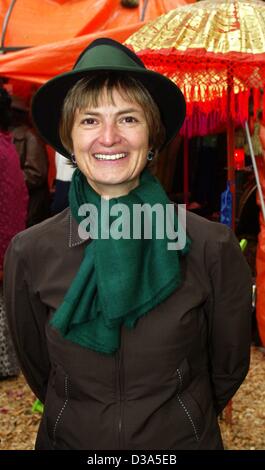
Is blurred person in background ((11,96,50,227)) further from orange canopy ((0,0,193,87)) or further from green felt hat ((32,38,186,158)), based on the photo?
green felt hat ((32,38,186,158))

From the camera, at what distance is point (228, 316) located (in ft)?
5.32

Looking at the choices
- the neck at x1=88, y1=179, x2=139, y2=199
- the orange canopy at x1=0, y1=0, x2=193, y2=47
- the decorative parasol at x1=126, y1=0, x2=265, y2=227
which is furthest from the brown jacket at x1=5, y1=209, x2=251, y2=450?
the orange canopy at x1=0, y1=0, x2=193, y2=47

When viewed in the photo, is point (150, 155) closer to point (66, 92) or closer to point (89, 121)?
point (89, 121)

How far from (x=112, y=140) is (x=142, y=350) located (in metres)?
0.60

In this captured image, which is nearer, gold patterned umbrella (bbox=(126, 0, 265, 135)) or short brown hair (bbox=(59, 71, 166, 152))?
short brown hair (bbox=(59, 71, 166, 152))

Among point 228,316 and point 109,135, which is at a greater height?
point 109,135

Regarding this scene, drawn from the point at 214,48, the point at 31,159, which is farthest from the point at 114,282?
the point at 31,159

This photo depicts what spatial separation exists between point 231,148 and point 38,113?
1.65 meters

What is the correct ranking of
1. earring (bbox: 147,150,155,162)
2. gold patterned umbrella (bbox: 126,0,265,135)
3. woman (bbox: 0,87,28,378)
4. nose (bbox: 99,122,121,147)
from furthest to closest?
woman (bbox: 0,87,28,378)
gold patterned umbrella (bbox: 126,0,265,135)
earring (bbox: 147,150,155,162)
nose (bbox: 99,122,121,147)

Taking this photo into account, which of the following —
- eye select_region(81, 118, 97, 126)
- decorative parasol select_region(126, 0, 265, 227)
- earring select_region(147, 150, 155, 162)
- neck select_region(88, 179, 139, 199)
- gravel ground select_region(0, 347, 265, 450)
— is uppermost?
decorative parasol select_region(126, 0, 265, 227)

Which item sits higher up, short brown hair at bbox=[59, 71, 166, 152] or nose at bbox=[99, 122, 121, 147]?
short brown hair at bbox=[59, 71, 166, 152]

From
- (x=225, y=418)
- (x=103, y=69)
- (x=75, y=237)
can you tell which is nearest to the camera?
(x=103, y=69)

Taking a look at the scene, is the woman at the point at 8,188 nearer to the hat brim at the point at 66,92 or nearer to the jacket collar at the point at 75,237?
the hat brim at the point at 66,92

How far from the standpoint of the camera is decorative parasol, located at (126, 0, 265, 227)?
2439 millimetres
